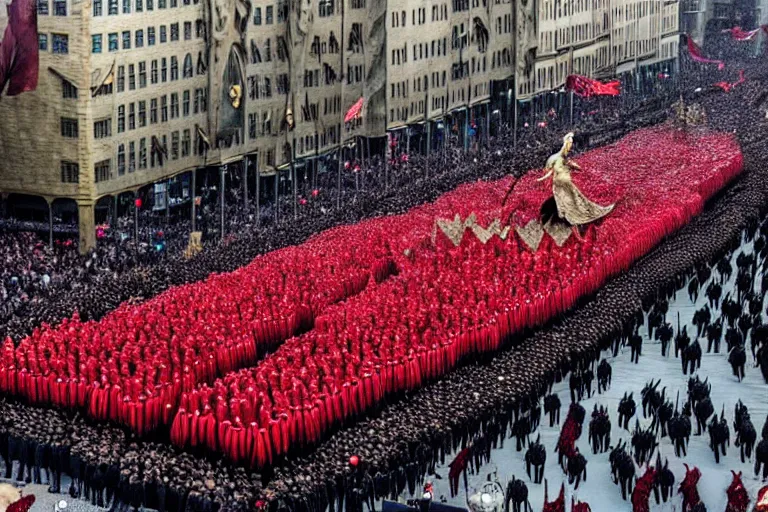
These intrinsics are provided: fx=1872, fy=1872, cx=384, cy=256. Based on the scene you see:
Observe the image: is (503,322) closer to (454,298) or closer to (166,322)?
(454,298)

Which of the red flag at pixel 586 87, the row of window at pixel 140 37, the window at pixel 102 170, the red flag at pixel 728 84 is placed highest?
the row of window at pixel 140 37

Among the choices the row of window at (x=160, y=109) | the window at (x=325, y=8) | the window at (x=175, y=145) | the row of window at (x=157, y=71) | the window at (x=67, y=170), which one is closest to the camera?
the window at (x=67, y=170)

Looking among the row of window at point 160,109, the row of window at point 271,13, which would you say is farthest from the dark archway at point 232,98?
the row of window at point 271,13

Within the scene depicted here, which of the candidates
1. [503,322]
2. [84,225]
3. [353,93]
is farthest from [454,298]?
[353,93]

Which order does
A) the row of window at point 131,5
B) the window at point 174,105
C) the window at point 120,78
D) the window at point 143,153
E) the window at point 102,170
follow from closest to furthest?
the window at point 102,170 < the row of window at point 131,5 < the window at point 120,78 < the window at point 143,153 < the window at point 174,105

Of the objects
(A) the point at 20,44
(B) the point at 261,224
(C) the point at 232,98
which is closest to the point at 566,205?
(B) the point at 261,224

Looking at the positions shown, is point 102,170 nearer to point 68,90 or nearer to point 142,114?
point 68,90

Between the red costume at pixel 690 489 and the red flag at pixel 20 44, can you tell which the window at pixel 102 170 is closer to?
the red flag at pixel 20 44
